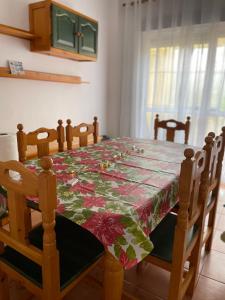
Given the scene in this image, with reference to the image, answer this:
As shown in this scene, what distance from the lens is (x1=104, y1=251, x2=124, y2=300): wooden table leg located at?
973 millimetres

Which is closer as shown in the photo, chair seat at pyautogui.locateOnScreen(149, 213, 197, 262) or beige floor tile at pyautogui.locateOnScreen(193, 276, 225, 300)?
chair seat at pyautogui.locateOnScreen(149, 213, 197, 262)

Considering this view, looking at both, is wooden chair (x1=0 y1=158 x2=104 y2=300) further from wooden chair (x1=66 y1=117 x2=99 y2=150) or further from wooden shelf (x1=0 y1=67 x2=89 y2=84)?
wooden shelf (x1=0 y1=67 x2=89 y2=84)

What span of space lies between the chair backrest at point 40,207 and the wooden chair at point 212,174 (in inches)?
33.3

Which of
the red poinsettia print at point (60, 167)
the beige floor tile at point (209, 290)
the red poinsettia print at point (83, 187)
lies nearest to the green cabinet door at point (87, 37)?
the red poinsettia print at point (60, 167)

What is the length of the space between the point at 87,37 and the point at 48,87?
2.42ft

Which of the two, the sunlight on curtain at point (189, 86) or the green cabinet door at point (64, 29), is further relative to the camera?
the sunlight on curtain at point (189, 86)

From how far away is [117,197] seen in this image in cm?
111

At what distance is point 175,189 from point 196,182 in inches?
10.3

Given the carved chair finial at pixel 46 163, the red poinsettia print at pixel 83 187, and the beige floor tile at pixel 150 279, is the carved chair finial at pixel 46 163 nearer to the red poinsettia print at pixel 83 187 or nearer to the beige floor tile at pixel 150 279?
→ the red poinsettia print at pixel 83 187

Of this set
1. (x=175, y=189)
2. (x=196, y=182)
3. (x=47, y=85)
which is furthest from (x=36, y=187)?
(x=47, y=85)

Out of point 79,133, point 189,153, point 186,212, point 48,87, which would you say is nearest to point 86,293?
Result: point 186,212

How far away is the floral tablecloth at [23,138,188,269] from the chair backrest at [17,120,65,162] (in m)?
0.17

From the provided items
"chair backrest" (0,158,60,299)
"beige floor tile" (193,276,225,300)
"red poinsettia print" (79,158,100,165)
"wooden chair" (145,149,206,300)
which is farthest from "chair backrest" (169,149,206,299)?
"red poinsettia print" (79,158,100,165)

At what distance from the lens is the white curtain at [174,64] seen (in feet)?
9.68
